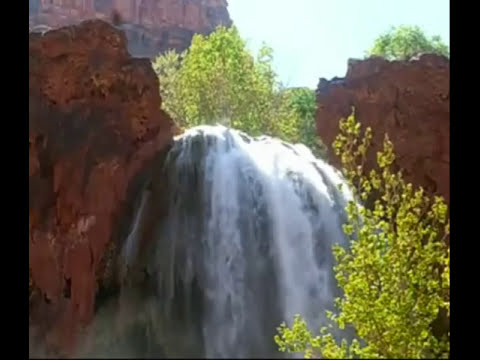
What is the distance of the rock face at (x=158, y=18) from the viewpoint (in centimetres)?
1293

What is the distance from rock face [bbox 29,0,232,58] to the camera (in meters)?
12.9

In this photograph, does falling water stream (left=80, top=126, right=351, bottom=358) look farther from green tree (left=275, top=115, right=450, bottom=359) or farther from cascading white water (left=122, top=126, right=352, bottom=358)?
green tree (left=275, top=115, right=450, bottom=359)

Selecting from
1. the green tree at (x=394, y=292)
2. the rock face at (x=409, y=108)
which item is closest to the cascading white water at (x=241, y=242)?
the rock face at (x=409, y=108)

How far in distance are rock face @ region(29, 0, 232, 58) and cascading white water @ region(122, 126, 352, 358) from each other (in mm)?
5719

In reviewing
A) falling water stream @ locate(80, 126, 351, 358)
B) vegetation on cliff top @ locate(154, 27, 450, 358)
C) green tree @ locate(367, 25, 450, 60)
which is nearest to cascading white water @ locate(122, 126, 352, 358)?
falling water stream @ locate(80, 126, 351, 358)

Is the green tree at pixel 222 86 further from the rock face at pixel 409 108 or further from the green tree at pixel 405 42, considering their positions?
the rock face at pixel 409 108

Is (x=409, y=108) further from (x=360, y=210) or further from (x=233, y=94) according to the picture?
(x=360, y=210)

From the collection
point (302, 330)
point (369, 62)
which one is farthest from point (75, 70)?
point (302, 330)

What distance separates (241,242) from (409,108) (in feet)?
7.79

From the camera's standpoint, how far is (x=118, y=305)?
6695 mm

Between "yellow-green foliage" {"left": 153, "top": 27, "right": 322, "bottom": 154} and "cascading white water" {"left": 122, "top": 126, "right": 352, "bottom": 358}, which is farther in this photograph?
"yellow-green foliage" {"left": 153, "top": 27, "right": 322, "bottom": 154}

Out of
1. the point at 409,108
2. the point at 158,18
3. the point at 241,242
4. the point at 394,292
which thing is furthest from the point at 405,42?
the point at 394,292

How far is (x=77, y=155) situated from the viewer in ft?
20.8

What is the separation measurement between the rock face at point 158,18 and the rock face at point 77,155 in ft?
18.7
